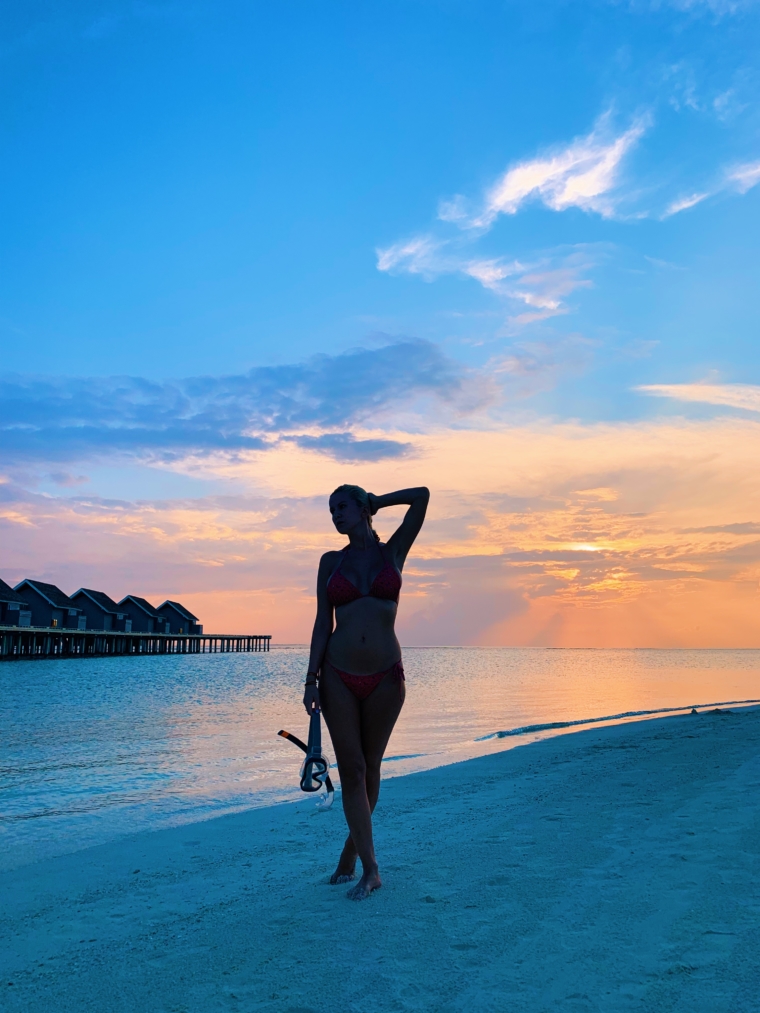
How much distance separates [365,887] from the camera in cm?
398

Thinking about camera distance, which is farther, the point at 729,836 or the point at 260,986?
the point at 729,836

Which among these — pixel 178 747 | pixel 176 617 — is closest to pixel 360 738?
pixel 178 747

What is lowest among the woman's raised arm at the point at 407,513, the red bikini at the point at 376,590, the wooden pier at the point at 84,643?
the wooden pier at the point at 84,643

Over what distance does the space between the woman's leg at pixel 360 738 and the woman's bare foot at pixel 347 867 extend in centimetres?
19

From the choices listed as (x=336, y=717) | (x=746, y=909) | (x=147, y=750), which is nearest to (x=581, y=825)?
(x=746, y=909)

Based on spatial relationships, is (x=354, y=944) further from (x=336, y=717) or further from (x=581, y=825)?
(x=581, y=825)

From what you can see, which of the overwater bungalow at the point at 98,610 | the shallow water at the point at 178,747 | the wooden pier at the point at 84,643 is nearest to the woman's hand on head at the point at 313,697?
the shallow water at the point at 178,747

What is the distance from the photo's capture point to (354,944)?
132 inches

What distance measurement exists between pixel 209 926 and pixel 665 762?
652 centimetres

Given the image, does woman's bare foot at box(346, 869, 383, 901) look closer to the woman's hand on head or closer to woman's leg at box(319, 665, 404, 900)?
woman's leg at box(319, 665, 404, 900)

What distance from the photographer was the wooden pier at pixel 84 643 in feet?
211

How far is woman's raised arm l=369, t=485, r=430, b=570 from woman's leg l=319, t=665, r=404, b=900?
71 centimetres

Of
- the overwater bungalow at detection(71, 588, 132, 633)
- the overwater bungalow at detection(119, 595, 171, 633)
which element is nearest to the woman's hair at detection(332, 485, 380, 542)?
the overwater bungalow at detection(71, 588, 132, 633)

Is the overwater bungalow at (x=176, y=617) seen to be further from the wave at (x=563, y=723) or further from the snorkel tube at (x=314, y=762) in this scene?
the snorkel tube at (x=314, y=762)
